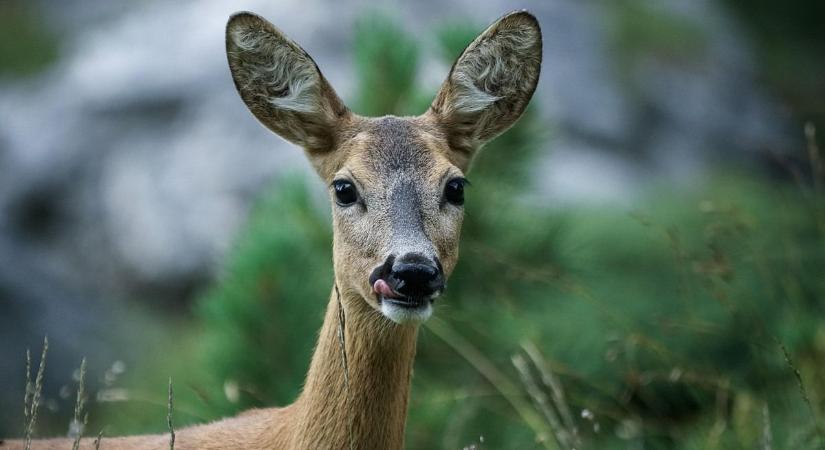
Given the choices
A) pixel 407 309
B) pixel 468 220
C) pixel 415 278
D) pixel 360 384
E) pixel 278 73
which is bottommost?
pixel 468 220

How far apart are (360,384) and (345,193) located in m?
0.64

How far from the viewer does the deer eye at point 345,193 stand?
4031 mm

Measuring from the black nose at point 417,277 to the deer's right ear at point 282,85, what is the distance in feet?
2.89

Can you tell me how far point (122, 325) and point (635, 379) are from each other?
6.63 meters

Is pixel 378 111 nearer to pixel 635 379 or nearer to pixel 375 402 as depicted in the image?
pixel 635 379

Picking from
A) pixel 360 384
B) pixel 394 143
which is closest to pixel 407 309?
pixel 360 384

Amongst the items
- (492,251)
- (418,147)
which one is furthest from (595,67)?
(418,147)

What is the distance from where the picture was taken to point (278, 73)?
4270 mm

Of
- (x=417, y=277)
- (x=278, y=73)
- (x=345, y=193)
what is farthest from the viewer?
(x=278, y=73)

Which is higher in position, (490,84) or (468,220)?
(490,84)

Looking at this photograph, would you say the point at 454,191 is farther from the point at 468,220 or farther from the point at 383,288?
the point at 468,220

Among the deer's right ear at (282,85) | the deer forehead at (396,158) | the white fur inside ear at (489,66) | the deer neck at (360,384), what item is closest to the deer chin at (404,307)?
the deer neck at (360,384)

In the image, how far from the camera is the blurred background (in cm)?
607

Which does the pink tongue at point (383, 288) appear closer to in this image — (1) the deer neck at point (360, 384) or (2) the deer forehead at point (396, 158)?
(1) the deer neck at point (360, 384)
